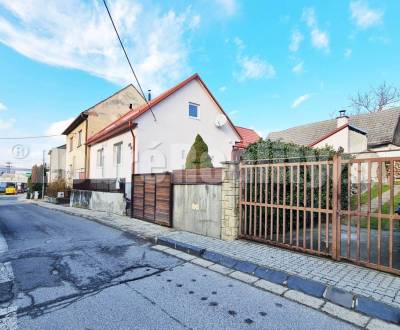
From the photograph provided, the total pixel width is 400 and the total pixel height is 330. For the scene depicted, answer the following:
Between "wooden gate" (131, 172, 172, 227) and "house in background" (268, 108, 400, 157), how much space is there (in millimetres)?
12995

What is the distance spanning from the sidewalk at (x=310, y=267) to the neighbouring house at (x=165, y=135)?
6602 mm

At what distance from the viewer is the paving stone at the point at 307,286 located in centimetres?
356

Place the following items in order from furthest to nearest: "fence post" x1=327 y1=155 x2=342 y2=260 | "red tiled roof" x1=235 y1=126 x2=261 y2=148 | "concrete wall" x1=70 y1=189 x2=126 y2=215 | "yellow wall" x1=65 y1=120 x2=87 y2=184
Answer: "red tiled roof" x1=235 y1=126 x2=261 y2=148
"yellow wall" x1=65 y1=120 x2=87 y2=184
"concrete wall" x1=70 y1=189 x2=126 y2=215
"fence post" x1=327 y1=155 x2=342 y2=260

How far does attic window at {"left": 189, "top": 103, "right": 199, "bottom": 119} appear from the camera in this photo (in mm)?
15391

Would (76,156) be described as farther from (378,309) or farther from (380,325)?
(380,325)

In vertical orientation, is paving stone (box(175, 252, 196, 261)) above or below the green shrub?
below

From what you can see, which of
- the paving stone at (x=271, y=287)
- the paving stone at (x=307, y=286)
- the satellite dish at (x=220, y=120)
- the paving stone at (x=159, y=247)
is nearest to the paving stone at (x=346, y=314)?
the paving stone at (x=307, y=286)

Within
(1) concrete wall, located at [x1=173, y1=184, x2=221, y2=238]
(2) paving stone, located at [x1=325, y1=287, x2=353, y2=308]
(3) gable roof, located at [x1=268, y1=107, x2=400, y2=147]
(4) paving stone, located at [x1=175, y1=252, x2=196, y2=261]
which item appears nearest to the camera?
(2) paving stone, located at [x1=325, y1=287, x2=353, y2=308]

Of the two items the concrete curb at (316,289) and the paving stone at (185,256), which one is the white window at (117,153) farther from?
the concrete curb at (316,289)

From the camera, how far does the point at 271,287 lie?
385 centimetres

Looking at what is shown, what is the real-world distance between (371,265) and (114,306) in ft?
13.6

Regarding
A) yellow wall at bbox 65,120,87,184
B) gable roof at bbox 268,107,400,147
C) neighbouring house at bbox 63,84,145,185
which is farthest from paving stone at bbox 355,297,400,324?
yellow wall at bbox 65,120,87,184

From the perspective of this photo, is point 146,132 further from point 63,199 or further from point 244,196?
point 63,199

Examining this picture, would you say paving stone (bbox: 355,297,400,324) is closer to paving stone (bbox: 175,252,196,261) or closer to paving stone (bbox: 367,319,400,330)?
paving stone (bbox: 367,319,400,330)
